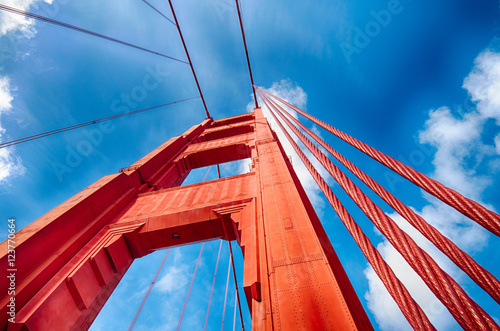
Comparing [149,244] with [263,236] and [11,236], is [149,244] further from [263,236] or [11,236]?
[263,236]

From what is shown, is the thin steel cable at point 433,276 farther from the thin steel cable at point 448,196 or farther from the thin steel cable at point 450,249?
the thin steel cable at point 448,196

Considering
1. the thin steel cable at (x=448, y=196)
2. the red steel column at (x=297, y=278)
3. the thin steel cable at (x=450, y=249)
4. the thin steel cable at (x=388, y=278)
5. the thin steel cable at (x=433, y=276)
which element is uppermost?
the thin steel cable at (x=448, y=196)

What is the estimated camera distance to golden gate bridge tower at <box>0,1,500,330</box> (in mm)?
1880

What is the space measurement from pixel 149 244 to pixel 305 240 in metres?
4.41

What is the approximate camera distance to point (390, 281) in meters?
2.14

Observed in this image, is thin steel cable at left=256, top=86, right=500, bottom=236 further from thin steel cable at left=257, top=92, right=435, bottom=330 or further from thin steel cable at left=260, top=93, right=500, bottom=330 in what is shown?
thin steel cable at left=257, top=92, right=435, bottom=330

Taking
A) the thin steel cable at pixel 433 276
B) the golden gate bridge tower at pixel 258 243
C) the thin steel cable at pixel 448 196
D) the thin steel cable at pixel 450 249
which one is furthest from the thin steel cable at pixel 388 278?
the thin steel cable at pixel 448 196

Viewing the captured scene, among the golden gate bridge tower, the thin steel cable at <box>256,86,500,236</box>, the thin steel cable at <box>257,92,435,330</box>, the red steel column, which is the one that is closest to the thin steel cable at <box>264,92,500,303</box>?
the golden gate bridge tower

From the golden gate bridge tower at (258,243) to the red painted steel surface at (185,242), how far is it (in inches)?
0.8

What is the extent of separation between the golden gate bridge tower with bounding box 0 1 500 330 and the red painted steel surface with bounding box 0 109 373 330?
20mm

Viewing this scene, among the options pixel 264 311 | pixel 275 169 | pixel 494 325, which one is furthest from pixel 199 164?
pixel 494 325

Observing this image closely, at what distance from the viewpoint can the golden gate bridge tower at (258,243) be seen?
6.17 ft

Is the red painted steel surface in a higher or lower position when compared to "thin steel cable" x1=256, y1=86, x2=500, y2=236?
lower

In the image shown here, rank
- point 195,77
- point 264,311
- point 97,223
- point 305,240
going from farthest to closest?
1. point 195,77
2. point 97,223
3. point 305,240
4. point 264,311
